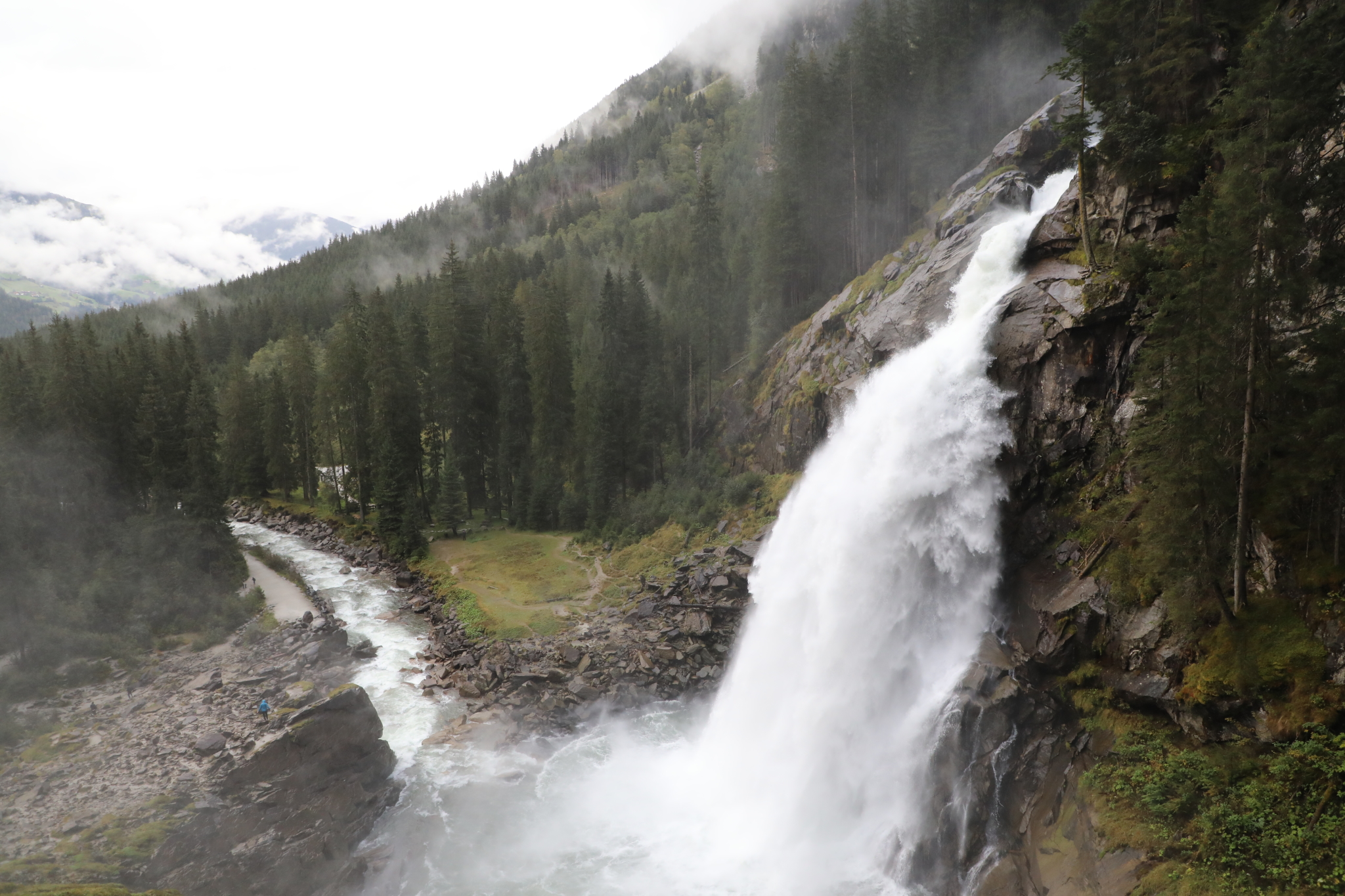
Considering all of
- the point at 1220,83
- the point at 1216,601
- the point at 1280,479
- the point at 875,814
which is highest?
the point at 1220,83

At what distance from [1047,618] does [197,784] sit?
2530 centimetres

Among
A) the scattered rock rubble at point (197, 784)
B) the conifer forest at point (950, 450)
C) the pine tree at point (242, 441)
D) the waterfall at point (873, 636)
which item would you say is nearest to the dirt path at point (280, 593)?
the conifer forest at point (950, 450)

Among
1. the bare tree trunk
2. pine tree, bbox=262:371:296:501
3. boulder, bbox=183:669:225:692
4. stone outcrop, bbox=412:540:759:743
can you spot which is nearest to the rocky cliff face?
the bare tree trunk

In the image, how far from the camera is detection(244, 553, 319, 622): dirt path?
33.3 metres

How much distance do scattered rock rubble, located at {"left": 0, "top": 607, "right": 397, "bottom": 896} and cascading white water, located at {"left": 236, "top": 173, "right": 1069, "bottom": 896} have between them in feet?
5.79

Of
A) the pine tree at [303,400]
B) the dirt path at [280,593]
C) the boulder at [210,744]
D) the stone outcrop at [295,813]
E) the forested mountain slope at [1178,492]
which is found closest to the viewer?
the forested mountain slope at [1178,492]

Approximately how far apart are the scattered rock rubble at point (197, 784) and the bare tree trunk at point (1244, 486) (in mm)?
22892

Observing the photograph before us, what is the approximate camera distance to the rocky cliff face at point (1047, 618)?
49.0 feet

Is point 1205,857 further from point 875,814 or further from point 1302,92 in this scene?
point 1302,92

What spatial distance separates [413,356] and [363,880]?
125ft

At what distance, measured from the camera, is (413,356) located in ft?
160

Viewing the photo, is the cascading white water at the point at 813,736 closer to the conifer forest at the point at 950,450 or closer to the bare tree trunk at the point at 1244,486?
the conifer forest at the point at 950,450

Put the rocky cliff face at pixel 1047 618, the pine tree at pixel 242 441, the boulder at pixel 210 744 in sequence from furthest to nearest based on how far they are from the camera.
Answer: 1. the pine tree at pixel 242 441
2. the boulder at pixel 210 744
3. the rocky cliff face at pixel 1047 618

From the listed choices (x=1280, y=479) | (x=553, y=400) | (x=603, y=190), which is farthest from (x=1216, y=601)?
(x=603, y=190)
